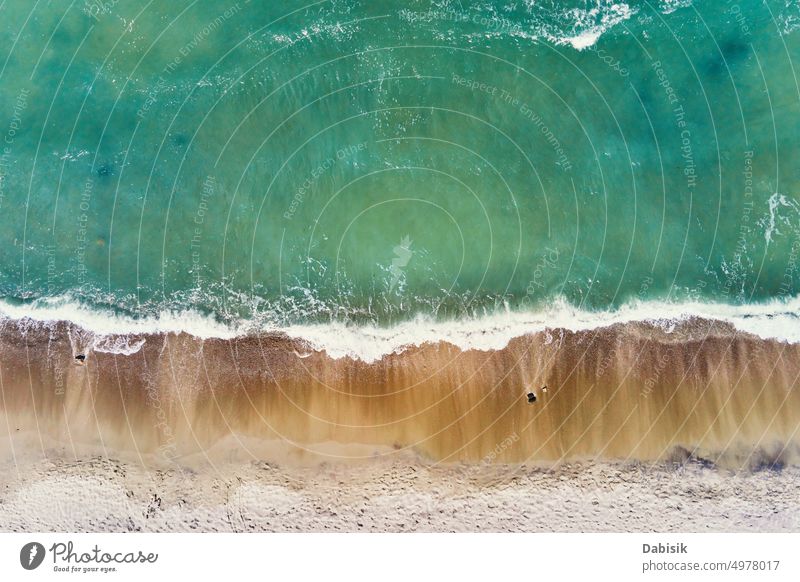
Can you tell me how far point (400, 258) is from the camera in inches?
736

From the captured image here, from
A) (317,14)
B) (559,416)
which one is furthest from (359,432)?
(317,14)

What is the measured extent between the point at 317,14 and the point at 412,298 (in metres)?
11.5

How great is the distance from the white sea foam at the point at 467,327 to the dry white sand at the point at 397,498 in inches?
167

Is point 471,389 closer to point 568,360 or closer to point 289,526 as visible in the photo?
point 568,360

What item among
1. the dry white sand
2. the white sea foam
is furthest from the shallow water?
the dry white sand

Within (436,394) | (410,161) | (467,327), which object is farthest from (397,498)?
(410,161)

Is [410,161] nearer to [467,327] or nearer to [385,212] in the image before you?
[385,212]

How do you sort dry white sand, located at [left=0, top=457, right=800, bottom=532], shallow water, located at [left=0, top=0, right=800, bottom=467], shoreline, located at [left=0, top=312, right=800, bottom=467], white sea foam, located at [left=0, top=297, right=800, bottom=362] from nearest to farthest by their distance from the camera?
dry white sand, located at [left=0, top=457, right=800, bottom=532]
shoreline, located at [left=0, top=312, right=800, bottom=467]
shallow water, located at [left=0, top=0, right=800, bottom=467]
white sea foam, located at [left=0, top=297, right=800, bottom=362]

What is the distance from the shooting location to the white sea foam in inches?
720
